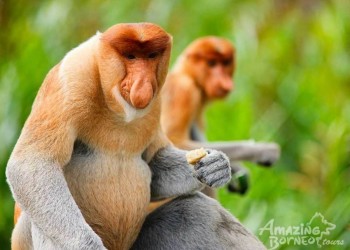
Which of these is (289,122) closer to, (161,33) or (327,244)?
(327,244)

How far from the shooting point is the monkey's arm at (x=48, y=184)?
10.7 ft

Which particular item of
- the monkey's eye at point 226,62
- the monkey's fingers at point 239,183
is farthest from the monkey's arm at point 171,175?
the monkey's eye at point 226,62

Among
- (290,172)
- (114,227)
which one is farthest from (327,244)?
(290,172)

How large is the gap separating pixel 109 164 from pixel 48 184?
1.19ft

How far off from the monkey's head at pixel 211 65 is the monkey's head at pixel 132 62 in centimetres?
293

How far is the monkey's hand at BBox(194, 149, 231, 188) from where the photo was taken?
11.6 ft

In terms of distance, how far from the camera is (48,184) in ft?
10.8

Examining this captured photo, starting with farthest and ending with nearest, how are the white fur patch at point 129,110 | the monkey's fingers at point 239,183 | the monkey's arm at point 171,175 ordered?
1. the monkey's fingers at point 239,183
2. the monkey's arm at point 171,175
3. the white fur patch at point 129,110

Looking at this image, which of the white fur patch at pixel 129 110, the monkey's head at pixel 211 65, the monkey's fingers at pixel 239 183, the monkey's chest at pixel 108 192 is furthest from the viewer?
the monkey's head at pixel 211 65

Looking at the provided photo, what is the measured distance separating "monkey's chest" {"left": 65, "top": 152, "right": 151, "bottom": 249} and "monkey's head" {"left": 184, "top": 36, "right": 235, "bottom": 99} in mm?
2770

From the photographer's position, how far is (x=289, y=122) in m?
8.38

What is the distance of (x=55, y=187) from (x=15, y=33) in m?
4.19

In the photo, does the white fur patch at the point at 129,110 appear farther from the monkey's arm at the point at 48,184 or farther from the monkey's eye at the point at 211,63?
the monkey's eye at the point at 211,63

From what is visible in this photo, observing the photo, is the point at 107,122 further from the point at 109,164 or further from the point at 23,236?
the point at 23,236
